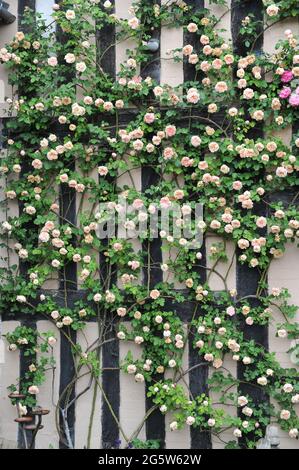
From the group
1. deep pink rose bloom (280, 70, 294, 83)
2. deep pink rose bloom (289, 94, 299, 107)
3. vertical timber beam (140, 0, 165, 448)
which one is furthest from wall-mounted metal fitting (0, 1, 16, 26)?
deep pink rose bloom (289, 94, 299, 107)

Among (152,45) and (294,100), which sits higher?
(152,45)

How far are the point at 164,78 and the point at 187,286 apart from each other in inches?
58.1

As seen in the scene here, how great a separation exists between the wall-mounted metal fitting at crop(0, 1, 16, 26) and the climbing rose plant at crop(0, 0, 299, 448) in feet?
0.49

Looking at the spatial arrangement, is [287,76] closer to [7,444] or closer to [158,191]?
[158,191]

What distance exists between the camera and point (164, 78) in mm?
4391

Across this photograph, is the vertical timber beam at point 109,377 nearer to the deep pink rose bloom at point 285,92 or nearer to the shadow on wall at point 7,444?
the shadow on wall at point 7,444

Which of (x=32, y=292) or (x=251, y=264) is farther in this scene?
(x=32, y=292)

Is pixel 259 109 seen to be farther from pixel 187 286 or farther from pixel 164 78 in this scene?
pixel 187 286

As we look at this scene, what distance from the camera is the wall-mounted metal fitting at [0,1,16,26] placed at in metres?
4.51

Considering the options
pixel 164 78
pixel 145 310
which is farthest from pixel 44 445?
pixel 164 78

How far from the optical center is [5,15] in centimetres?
455

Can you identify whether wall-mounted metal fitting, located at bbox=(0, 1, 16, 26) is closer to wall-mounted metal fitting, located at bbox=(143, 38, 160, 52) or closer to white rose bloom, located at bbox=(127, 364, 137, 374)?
wall-mounted metal fitting, located at bbox=(143, 38, 160, 52)

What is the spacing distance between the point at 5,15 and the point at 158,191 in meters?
1.74

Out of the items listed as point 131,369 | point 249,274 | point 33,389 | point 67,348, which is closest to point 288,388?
point 249,274
